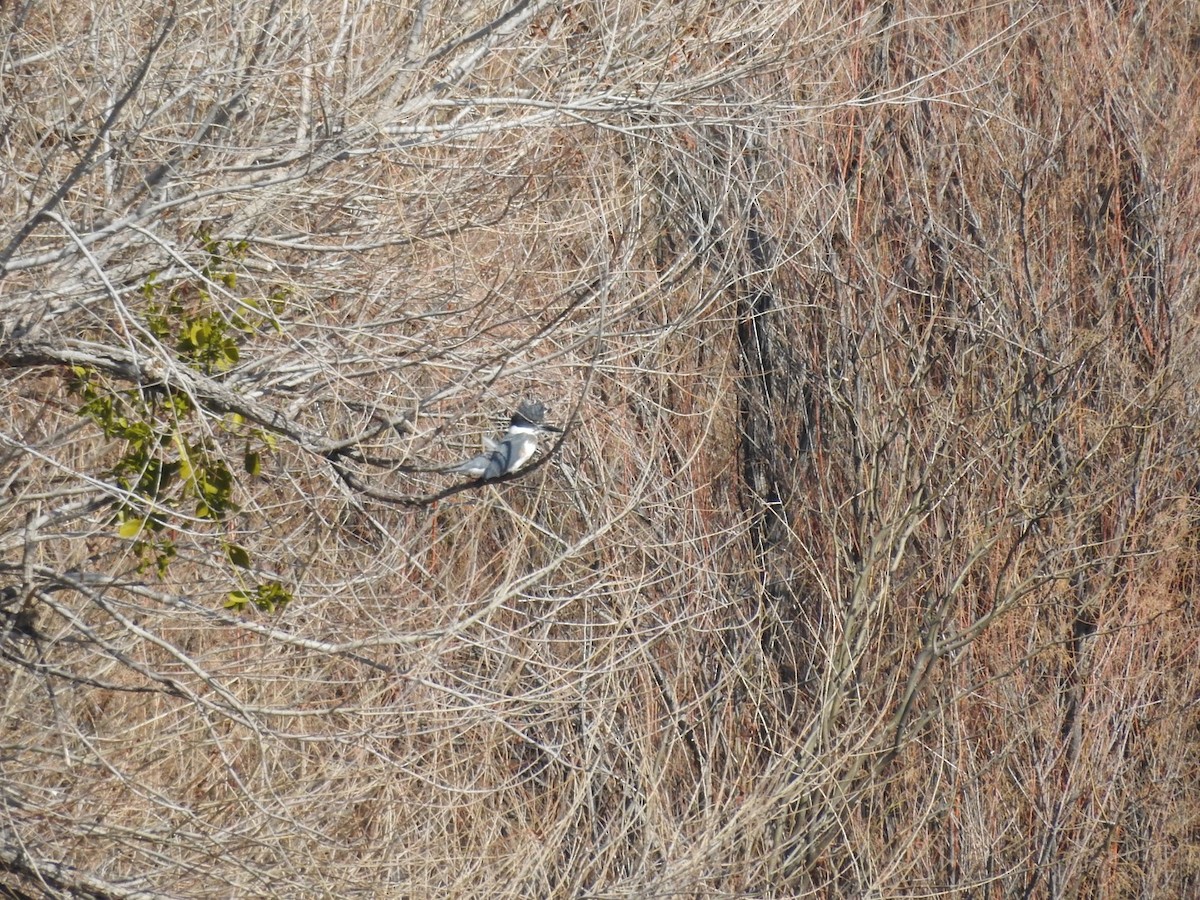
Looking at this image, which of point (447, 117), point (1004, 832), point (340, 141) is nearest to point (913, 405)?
point (1004, 832)

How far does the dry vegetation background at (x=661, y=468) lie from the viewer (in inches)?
207

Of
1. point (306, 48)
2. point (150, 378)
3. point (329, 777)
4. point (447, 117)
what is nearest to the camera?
point (150, 378)

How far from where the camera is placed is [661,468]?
7.90m

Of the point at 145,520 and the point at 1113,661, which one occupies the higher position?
the point at 145,520

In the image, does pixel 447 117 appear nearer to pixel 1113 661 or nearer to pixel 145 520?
pixel 145 520

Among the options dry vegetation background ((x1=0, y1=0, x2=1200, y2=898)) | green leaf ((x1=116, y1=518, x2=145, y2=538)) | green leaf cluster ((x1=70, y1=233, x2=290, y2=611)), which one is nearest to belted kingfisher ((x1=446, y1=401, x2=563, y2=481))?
dry vegetation background ((x1=0, y1=0, x2=1200, y2=898))

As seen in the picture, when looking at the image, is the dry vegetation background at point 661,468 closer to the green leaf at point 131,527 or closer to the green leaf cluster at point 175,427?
the green leaf cluster at point 175,427

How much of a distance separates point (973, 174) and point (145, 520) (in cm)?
603

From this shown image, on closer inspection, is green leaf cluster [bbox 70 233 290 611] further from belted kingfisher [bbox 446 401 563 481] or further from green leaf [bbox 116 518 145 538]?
belted kingfisher [bbox 446 401 563 481]

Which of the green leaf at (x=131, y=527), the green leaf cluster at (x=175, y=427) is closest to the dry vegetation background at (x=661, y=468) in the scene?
the green leaf cluster at (x=175, y=427)

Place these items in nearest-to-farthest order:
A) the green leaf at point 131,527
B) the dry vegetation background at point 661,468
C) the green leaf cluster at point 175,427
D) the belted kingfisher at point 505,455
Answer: the green leaf at point 131,527 → the green leaf cluster at point 175,427 → the belted kingfisher at point 505,455 → the dry vegetation background at point 661,468

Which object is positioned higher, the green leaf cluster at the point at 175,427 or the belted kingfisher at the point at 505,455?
the green leaf cluster at the point at 175,427

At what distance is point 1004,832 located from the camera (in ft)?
24.8

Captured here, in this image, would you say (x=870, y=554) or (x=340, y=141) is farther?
(x=870, y=554)
